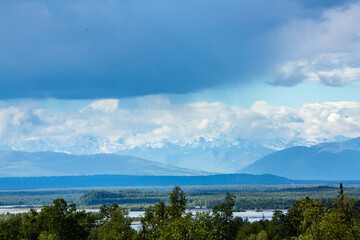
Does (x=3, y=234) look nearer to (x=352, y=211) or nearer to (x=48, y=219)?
(x=48, y=219)

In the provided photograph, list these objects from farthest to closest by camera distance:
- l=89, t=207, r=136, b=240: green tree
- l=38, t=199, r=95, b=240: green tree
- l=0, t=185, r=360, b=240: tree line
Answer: l=38, t=199, r=95, b=240: green tree → l=89, t=207, r=136, b=240: green tree → l=0, t=185, r=360, b=240: tree line

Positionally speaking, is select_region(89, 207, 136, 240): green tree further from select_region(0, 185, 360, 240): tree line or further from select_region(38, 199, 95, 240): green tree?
select_region(38, 199, 95, 240): green tree

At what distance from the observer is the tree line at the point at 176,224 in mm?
68500

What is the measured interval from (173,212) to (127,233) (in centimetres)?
1402

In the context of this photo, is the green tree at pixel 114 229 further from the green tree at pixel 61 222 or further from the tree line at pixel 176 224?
the green tree at pixel 61 222

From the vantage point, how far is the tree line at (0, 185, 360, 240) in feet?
225

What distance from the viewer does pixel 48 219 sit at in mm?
106125

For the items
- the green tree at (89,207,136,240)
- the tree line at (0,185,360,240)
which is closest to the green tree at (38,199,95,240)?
the tree line at (0,185,360,240)

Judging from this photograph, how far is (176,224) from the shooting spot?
70.9 metres

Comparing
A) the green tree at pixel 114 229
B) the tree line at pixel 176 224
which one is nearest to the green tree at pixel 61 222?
the tree line at pixel 176 224

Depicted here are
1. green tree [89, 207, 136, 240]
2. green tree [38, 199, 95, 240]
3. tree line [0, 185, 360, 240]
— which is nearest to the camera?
tree line [0, 185, 360, 240]

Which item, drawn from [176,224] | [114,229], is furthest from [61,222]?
[176,224]

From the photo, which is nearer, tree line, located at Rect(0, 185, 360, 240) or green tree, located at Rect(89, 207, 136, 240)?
tree line, located at Rect(0, 185, 360, 240)

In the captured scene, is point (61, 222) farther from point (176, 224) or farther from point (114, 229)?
point (176, 224)
